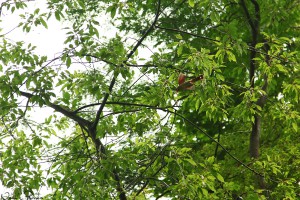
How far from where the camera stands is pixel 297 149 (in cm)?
1142

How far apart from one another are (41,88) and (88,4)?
922cm

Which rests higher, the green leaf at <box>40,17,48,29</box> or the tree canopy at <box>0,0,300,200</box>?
the green leaf at <box>40,17,48,29</box>

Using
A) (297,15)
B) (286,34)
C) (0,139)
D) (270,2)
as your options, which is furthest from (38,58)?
(286,34)

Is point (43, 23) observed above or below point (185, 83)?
above

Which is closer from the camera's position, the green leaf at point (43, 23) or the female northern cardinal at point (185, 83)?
the female northern cardinal at point (185, 83)

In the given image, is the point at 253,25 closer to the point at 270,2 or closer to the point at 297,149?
the point at 270,2

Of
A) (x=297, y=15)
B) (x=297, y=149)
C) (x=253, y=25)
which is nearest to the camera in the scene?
(x=253, y=25)

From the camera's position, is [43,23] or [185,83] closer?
[185,83]

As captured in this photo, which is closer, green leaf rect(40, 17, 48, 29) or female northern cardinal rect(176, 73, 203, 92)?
female northern cardinal rect(176, 73, 203, 92)

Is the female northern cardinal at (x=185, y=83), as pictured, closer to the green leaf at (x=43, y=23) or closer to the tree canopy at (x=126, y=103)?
the tree canopy at (x=126, y=103)

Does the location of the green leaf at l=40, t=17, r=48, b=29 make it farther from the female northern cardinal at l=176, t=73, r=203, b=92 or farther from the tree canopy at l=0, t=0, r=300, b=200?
the female northern cardinal at l=176, t=73, r=203, b=92

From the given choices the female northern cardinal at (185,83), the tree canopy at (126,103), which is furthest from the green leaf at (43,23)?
the female northern cardinal at (185,83)

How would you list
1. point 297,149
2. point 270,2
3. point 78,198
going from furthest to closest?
point 297,149
point 270,2
point 78,198

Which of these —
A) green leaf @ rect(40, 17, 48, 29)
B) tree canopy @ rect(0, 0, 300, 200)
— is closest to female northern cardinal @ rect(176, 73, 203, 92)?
tree canopy @ rect(0, 0, 300, 200)
